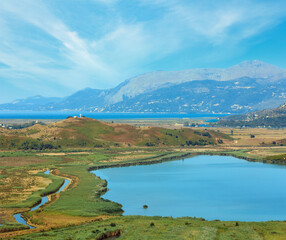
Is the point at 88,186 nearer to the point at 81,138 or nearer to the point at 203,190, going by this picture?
the point at 203,190

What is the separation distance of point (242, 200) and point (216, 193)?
7.84 m

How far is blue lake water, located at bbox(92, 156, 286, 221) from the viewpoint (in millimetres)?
66625

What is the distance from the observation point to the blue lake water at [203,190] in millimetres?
66625

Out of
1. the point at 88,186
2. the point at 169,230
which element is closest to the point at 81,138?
the point at 88,186

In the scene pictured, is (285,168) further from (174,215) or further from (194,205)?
(174,215)

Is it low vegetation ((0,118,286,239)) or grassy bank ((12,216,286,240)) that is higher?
low vegetation ((0,118,286,239))

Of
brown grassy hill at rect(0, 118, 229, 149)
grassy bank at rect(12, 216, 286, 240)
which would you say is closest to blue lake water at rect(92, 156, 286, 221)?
grassy bank at rect(12, 216, 286, 240)

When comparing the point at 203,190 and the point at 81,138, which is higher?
the point at 81,138

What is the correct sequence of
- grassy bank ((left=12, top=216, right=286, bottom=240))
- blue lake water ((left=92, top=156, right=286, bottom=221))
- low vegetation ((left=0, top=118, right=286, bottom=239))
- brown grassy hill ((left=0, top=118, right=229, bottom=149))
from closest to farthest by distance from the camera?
grassy bank ((left=12, top=216, right=286, bottom=240)) → low vegetation ((left=0, top=118, right=286, bottom=239)) → blue lake water ((left=92, top=156, right=286, bottom=221)) → brown grassy hill ((left=0, top=118, right=229, bottom=149))

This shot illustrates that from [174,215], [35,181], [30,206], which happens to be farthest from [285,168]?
[30,206]

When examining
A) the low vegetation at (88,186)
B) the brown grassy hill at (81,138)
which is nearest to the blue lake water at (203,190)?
the low vegetation at (88,186)

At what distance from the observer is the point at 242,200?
75.1 meters

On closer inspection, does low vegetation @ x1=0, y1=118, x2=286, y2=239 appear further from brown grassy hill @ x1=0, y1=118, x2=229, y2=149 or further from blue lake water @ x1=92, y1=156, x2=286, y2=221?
blue lake water @ x1=92, y1=156, x2=286, y2=221

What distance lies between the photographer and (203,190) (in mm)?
85062
